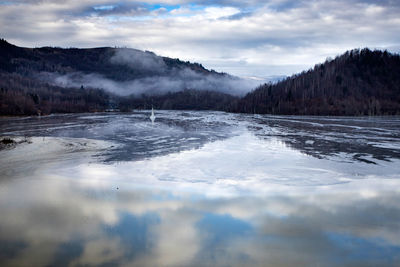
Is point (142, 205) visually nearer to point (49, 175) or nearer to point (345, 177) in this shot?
point (49, 175)

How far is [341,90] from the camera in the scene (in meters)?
119

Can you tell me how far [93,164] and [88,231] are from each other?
7.99 metres

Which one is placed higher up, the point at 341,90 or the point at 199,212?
the point at 341,90

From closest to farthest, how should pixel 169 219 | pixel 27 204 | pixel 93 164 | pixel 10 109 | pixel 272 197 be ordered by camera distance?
pixel 169 219, pixel 27 204, pixel 272 197, pixel 93 164, pixel 10 109

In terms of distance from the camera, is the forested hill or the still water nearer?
the still water

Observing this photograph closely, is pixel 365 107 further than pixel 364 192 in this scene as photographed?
Yes

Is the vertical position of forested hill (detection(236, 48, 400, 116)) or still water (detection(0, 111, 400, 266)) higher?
forested hill (detection(236, 48, 400, 116))

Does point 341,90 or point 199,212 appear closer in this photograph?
point 199,212

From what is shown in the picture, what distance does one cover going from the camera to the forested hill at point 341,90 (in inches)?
3929

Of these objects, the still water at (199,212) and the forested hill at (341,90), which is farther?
the forested hill at (341,90)

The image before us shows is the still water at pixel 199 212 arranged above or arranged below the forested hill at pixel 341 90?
below

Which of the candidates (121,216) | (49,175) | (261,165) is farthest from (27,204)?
(261,165)

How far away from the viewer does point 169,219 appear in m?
7.79

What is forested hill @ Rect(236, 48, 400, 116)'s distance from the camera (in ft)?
327
